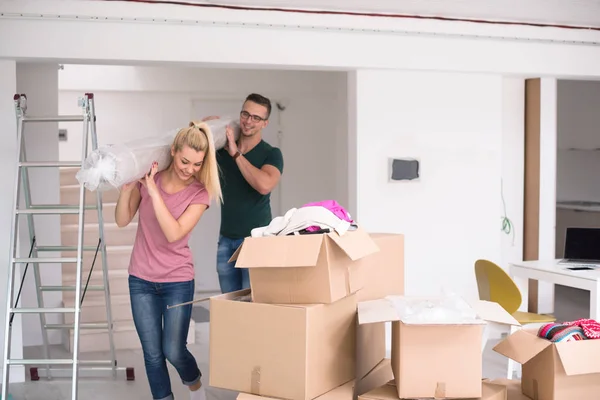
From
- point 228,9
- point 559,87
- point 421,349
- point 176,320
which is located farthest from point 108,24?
point 559,87

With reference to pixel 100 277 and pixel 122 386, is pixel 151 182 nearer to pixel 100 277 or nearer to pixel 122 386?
pixel 122 386

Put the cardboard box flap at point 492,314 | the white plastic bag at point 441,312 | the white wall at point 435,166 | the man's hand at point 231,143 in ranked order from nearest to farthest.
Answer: the white plastic bag at point 441,312, the cardboard box flap at point 492,314, the man's hand at point 231,143, the white wall at point 435,166

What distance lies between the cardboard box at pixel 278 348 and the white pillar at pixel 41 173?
2.98m

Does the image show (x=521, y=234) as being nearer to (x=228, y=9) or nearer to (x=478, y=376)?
(x=228, y=9)

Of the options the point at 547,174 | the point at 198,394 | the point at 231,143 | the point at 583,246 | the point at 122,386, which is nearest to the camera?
the point at 198,394

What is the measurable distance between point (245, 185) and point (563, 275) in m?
1.98

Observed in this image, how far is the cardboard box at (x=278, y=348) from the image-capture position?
9.02 ft

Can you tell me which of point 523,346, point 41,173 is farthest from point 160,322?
point 41,173

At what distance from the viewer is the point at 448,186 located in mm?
5574

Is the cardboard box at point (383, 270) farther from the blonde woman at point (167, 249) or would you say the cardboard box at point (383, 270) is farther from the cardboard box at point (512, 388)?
the blonde woman at point (167, 249)

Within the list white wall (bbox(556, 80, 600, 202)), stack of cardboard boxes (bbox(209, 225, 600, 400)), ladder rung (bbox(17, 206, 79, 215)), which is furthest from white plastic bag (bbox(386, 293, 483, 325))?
white wall (bbox(556, 80, 600, 202))

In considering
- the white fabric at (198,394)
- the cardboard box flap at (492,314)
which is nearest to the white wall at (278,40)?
the white fabric at (198,394)

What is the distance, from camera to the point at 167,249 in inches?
137

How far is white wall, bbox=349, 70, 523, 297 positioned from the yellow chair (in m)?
0.96
